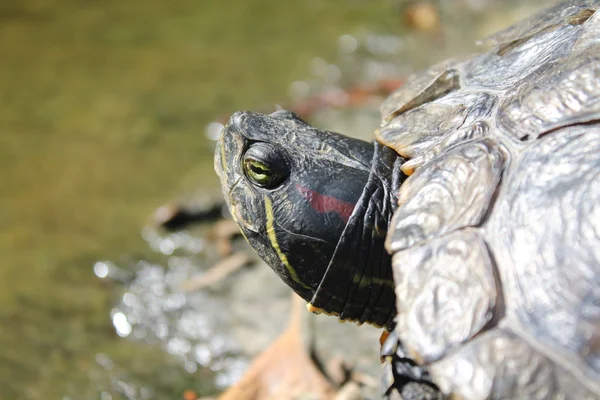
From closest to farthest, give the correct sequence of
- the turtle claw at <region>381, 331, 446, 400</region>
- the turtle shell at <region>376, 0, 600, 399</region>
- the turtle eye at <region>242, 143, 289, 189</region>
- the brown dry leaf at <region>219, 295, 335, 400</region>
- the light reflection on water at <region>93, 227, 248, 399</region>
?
the turtle shell at <region>376, 0, 600, 399</region> → the turtle claw at <region>381, 331, 446, 400</region> → the turtle eye at <region>242, 143, 289, 189</region> → the brown dry leaf at <region>219, 295, 335, 400</region> → the light reflection on water at <region>93, 227, 248, 399</region>


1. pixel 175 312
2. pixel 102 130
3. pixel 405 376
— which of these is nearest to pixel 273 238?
pixel 405 376

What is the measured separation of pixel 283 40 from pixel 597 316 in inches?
194

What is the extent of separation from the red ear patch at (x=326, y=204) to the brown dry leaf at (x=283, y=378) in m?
1.05

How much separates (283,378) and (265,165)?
1195mm

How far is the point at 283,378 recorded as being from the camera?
8.89ft

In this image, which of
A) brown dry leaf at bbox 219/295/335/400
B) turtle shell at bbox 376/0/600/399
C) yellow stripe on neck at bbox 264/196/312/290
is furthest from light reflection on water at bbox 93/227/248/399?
turtle shell at bbox 376/0/600/399

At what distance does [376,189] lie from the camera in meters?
1.99

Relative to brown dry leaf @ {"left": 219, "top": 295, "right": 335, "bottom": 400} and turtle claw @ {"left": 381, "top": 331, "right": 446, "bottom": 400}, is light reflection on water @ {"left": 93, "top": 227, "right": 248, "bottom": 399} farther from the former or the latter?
turtle claw @ {"left": 381, "top": 331, "right": 446, "bottom": 400}

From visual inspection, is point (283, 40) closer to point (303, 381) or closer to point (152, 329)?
point (152, 329)

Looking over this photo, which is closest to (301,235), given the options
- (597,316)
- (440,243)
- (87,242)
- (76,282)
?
(440,243)

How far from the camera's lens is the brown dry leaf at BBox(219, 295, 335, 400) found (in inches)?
104

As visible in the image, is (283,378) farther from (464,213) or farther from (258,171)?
(464,213)

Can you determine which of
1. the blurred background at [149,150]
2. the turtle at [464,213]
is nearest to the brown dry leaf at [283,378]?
the blurred background at [149,150]

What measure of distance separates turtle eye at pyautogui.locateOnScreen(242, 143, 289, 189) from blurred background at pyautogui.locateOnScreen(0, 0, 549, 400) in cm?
126
